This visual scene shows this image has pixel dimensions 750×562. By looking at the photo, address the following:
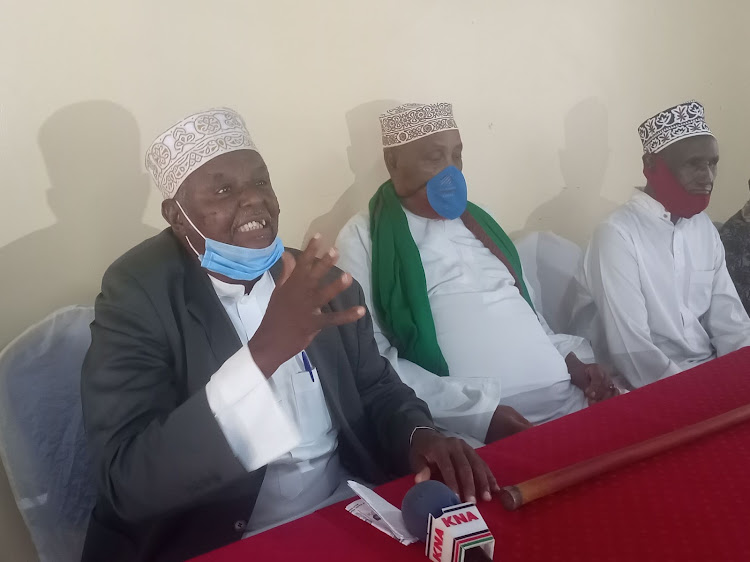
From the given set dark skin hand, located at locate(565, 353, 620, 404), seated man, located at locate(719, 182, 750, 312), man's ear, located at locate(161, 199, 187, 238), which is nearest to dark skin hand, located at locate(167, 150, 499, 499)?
man's ear, located at locate(161, 199, 187, 238)

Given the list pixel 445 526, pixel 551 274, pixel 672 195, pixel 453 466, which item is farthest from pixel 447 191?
pixel 445 526

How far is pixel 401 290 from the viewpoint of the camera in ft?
6.77

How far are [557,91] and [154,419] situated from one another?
2277 mm

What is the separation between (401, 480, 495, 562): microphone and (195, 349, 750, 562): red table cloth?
3 centimetres

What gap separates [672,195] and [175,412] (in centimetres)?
199

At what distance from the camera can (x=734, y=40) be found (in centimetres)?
320

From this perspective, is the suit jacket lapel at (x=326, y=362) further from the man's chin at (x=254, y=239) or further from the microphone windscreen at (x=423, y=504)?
the microphone windscreen at (x=423, y=504)

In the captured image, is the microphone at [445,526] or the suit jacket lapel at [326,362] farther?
the suit jacket lapel at [326,362]

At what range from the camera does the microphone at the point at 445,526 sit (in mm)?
852

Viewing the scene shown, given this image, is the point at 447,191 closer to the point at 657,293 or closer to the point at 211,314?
the point at 657,293

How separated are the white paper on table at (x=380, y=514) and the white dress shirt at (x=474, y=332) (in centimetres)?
85

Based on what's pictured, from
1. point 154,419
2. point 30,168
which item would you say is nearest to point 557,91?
point 30,168

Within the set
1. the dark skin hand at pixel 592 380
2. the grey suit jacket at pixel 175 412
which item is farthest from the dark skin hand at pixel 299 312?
the dark skin hand at pixel 592 380

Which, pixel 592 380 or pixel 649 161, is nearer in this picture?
→ pixel 592 380
